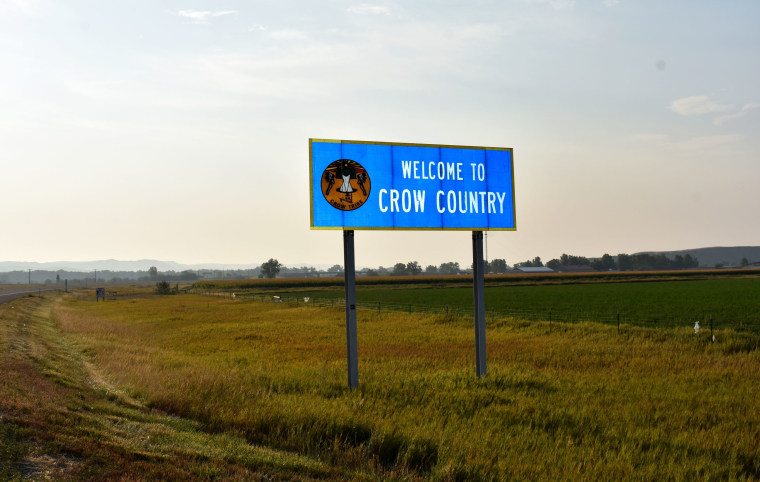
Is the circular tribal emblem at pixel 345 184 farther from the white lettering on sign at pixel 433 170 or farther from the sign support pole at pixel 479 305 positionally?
the sign support pole at pixel 479 305

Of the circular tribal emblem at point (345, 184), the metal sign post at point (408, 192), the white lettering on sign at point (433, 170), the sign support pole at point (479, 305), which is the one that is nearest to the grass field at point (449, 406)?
the sign support pole at point (479, 305)

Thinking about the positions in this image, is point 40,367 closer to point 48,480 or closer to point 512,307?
point 48,480

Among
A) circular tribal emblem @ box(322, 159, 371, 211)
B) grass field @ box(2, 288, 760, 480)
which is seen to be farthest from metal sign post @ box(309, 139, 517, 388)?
grass field @ box(2, 288, 760, 480)

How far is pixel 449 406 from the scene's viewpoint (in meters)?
12.3

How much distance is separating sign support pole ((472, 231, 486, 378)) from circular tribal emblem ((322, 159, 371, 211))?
3379mm

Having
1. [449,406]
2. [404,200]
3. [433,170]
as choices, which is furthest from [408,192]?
[449,406]

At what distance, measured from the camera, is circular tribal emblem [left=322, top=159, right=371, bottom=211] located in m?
14.4

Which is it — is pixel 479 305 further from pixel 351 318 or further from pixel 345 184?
pixel 345 184

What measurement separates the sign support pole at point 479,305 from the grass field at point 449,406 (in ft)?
1.32

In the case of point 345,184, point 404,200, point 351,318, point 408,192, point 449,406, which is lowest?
point 449,406

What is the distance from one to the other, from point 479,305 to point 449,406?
4.09 m

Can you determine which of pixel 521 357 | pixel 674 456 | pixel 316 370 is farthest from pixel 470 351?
pixel 674 456

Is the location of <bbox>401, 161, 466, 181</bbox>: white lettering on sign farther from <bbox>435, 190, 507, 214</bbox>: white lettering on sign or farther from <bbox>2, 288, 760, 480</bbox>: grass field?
<bbox>2, 288, 760, 480</bbox>: grass field

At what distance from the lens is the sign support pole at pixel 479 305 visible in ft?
51.0
